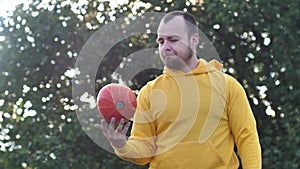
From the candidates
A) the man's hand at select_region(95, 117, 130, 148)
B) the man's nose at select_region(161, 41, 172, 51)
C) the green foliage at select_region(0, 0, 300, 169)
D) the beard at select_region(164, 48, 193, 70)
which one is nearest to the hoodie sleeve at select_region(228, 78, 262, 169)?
the beard at select_region(164, 48, 193, 70)

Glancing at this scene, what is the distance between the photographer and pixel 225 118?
346 cm

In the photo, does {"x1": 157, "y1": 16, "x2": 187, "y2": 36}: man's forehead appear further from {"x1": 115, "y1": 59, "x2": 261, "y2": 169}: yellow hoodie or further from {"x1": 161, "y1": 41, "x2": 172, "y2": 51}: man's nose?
{"x1": 115, "y1": 59, "x2": 261, "y2": 169}: yellow hoodie

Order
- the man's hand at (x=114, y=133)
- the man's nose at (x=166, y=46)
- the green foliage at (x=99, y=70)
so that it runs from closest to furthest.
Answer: the man's hand at (x=114, y=133) < the man's nose at (x=166, y=46) < the green foliage at (x=99, y=70)

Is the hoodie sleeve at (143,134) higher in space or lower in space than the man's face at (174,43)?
lower

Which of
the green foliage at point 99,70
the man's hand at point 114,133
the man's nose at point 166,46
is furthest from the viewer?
the green foliage at point 99,70

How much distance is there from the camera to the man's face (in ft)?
11.1

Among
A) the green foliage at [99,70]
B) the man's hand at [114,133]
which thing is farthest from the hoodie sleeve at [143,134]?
the green foliage at [99,70]

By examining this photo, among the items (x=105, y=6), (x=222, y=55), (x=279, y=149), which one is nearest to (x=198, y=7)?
(x=222, y=55)

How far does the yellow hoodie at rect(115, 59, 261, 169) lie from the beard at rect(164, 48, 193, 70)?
2.0 inches

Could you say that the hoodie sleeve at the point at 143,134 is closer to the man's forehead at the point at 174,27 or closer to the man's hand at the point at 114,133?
the man's hand at the point at 114,133

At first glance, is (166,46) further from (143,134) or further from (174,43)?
(143,134)

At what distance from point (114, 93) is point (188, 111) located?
0.39 metres

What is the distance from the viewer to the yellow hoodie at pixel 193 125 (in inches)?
133

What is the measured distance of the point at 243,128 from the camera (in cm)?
344
